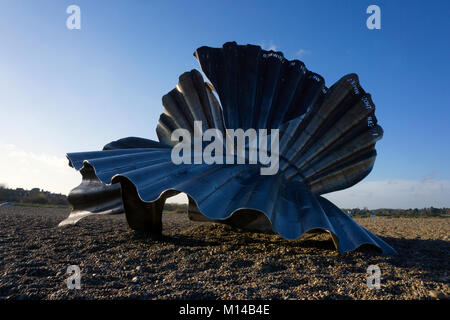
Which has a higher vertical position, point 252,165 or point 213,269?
point 252,165

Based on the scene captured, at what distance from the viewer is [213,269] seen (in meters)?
3.93

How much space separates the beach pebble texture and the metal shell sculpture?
1.57 ft

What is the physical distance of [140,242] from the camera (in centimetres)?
588

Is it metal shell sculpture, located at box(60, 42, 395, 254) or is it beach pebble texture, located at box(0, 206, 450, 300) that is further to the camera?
metal shell sculpture, located at box(60, 42, 395, 254)

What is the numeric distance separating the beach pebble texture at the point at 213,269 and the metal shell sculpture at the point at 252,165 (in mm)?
478

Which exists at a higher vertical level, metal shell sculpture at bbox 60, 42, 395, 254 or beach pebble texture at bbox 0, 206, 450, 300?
metal shell sculpture at bbox 60, 42, 395, 254

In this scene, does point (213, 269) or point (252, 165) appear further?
point (252, 165)

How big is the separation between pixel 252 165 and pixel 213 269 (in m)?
2.27

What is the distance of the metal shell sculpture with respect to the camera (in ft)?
14.6
